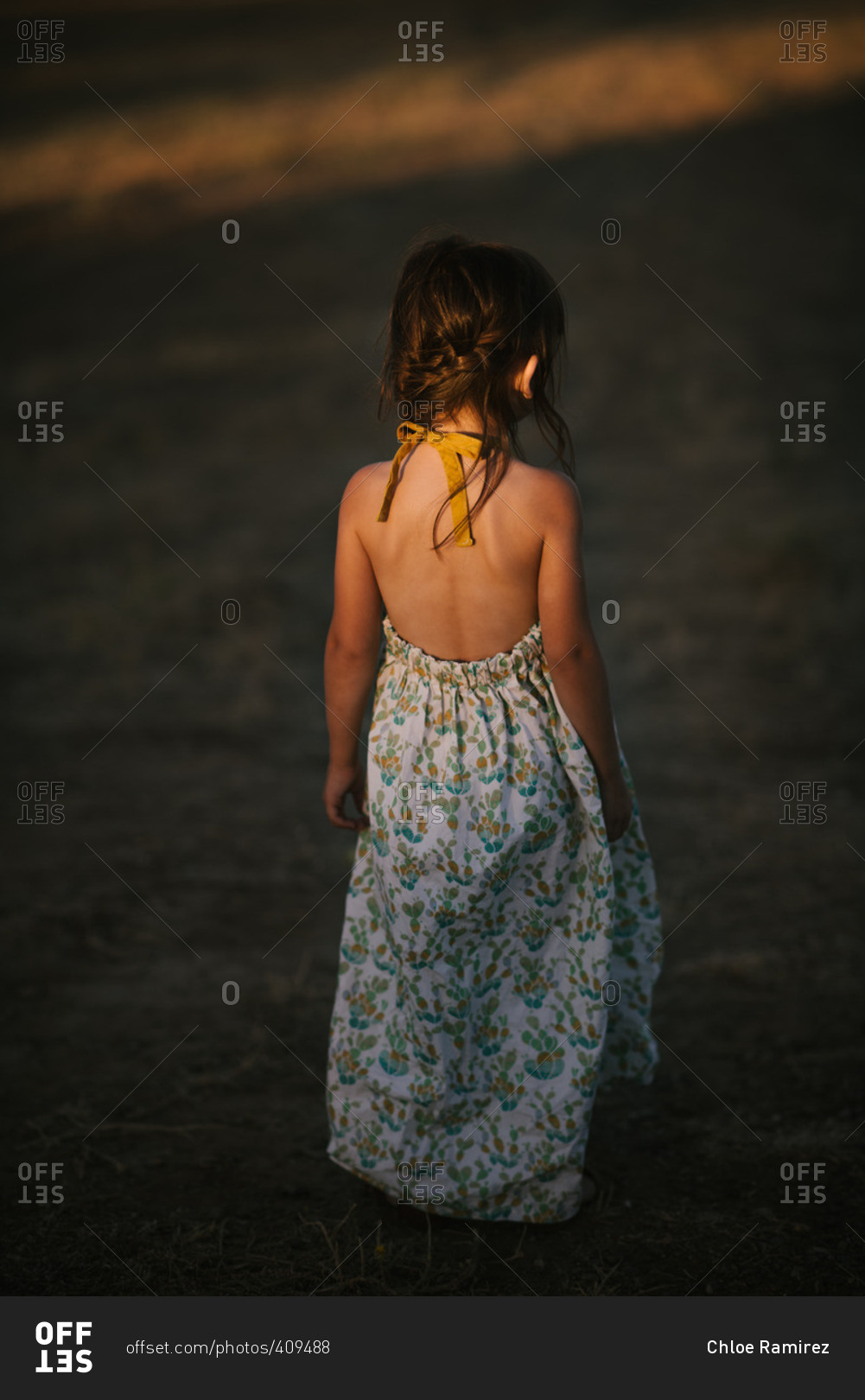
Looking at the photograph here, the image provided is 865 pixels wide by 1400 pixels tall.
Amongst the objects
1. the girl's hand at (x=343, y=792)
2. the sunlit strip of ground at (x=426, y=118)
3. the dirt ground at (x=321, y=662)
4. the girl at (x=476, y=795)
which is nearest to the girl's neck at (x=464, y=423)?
the girl at (x=476, y=795)

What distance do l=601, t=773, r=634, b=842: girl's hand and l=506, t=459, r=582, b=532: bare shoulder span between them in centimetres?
41

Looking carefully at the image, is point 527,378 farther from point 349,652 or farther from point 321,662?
point 321,662

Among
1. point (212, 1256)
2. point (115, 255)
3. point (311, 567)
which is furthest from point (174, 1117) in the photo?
point (115, 255)

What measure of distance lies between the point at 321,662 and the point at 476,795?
3180mm

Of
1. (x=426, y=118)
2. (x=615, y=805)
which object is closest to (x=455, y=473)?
(x=615, y=805)

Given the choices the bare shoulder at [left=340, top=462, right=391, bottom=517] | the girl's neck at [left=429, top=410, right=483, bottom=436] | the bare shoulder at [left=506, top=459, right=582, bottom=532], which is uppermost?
the girl's neck at [left=429, top=410, right=483, bottom=436]

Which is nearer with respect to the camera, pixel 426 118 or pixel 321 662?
pixel 321 662

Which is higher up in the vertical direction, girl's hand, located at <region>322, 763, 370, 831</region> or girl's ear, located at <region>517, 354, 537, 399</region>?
girl's ear, located at <region>517, 354, 537, 399</region>

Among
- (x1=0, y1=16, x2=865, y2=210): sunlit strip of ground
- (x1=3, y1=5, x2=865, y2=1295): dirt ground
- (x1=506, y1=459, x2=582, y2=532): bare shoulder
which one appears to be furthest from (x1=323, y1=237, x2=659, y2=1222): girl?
(x1=0, y1=16, x2=865, y2=210): sunlit strip of ground

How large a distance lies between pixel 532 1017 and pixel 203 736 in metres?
2.56

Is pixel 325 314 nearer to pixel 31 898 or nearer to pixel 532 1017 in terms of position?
pixel 31 898

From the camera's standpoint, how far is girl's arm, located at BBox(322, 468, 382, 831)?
5.80 feet

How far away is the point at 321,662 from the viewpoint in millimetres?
4840

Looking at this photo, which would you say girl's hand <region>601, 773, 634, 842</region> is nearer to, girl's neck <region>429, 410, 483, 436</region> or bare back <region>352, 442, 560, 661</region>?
bare back <region>352, 442, 560, 661</region>
